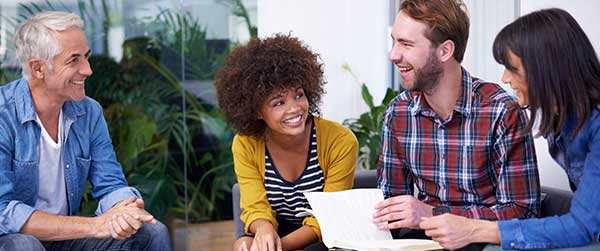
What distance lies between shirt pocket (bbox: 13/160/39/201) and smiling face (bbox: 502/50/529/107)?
145cm

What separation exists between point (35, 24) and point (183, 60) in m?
1.78

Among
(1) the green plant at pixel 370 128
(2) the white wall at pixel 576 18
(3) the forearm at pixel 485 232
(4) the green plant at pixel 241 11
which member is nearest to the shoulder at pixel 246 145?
(3) the forearm at pixel 485 232

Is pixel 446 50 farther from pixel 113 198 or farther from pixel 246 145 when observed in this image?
pixel 113 198

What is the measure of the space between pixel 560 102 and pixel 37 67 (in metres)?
1.59

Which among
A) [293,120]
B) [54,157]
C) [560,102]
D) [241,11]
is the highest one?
[241,11]

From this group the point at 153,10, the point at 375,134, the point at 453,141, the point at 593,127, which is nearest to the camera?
the point at 593,127

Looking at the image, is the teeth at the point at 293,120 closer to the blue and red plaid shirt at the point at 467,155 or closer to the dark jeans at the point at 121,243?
the blue and red plaid shirt at the point at 467,155

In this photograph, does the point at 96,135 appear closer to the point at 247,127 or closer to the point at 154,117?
the point at 247,127

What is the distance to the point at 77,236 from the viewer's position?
2.54 meters

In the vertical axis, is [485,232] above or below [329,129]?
below

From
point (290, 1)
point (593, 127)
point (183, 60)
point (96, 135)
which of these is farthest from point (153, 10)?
point (593, 127)

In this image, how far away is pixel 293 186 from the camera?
278cm

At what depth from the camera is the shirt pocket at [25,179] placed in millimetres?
2613

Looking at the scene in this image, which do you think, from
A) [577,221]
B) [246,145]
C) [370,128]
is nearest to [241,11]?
[370,128]
